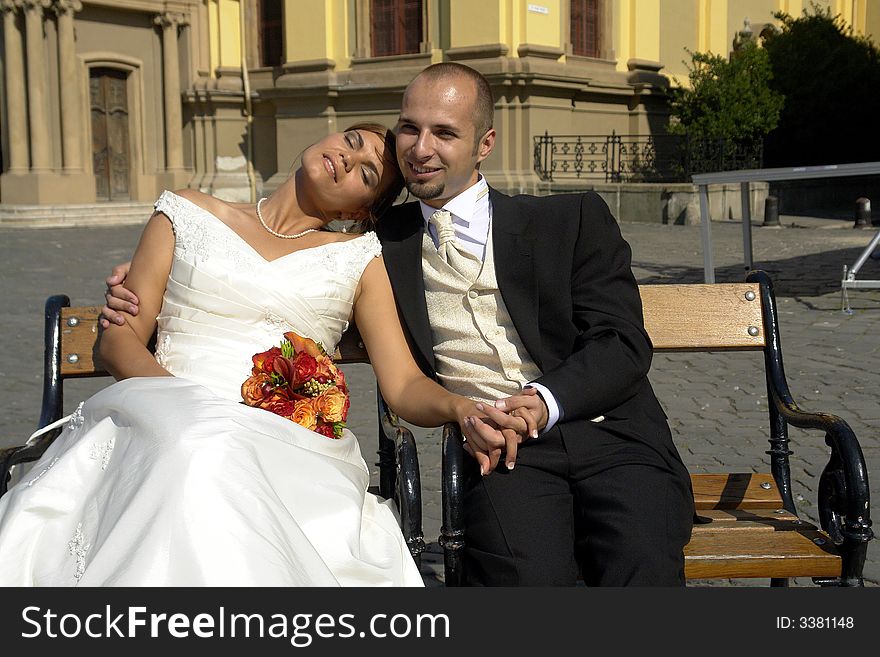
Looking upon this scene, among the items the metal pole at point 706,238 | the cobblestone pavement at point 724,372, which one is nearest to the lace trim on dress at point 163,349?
the cobblestone pavement at point 724,372

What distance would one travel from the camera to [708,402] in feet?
23.8

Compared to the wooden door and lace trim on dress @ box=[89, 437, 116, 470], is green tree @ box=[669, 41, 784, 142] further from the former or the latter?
lace trim on dress @ box=[89, 437, 116, 470]

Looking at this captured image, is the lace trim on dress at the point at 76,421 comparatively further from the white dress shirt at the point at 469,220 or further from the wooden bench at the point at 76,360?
the white dress shirt at the point at 469,220

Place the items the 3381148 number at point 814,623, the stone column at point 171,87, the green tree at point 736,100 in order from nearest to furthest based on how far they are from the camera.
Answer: the 3381148 number at point 814,623 → the green tree at point 736,100 → the stone column at point 171,87

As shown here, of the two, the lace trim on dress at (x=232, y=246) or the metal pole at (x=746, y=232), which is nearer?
the lace trim on dress at (x=232, y=246)

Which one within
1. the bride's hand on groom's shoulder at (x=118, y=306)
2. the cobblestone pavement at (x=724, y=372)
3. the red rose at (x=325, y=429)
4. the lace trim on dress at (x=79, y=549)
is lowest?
the cobblestone pavement at (x=724, y=372)

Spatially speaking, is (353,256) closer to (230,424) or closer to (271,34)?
(230,424)

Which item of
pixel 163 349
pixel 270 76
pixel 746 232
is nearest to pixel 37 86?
pixel 270 76

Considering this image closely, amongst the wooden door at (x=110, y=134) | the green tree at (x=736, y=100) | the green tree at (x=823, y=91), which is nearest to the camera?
the green tree at (x=736, y=100)

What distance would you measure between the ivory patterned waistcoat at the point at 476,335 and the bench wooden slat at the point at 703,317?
66 centimetres

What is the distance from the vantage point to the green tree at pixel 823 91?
2680cm

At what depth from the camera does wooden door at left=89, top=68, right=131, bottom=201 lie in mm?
25641

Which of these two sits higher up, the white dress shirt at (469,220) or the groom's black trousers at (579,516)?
the white dress shirt at (469,220)

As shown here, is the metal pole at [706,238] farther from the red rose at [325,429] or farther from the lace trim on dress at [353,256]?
the red rose at [325,429]
